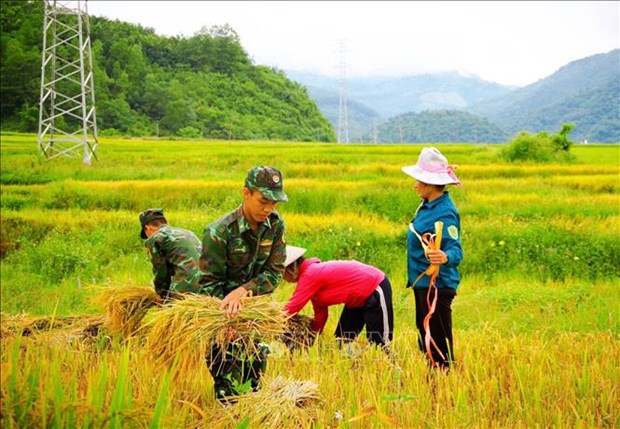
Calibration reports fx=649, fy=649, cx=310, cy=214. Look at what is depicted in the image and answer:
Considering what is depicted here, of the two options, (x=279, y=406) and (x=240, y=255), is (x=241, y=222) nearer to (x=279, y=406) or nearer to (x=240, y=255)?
(x=240, y=255)

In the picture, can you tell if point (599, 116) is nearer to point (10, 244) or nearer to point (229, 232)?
point (10, 244)

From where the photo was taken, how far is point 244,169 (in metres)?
18.0

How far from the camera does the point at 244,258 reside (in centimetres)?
345

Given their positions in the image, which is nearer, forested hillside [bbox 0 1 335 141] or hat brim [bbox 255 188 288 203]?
hat brim [bbox 255 188 288 203]

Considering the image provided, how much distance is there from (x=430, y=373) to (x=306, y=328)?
1225 millimetres

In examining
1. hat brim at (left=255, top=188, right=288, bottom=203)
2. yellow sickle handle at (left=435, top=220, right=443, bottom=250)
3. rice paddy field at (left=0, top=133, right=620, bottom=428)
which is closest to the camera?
rice paddy field at (left=0, top=133, right=620, bottom=428)

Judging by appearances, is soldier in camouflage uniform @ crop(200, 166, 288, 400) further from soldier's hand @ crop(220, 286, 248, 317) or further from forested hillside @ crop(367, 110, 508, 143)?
forested hillside @ crop(367, 110, 508, 143)

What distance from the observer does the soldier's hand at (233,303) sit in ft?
10.2

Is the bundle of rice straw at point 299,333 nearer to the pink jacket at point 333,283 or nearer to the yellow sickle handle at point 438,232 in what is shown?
the pink jacket at point 333,283

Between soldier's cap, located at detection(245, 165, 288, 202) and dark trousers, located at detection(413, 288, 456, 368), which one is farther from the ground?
soldier's cap, located at detection(245, 165, 288, 202)

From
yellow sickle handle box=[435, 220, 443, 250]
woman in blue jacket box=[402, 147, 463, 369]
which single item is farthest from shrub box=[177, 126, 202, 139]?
yellow sickle handle box=[435, 220, 443, 250]

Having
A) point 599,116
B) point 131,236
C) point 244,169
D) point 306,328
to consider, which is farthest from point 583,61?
point 306,328

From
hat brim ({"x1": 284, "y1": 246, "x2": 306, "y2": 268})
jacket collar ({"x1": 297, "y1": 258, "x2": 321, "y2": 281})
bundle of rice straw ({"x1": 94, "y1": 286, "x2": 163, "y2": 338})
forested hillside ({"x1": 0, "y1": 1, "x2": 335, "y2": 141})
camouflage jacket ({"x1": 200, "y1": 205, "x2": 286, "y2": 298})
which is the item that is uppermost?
forested hillside ({"x1": 0, "y1": 1, "x2": 335, "y2": 141})

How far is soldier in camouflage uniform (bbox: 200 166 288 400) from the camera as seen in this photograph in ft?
10.5
